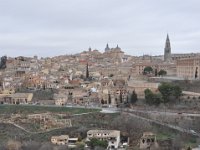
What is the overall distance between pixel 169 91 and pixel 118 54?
49055 millimetres

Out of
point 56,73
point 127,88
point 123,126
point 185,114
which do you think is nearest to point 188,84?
point 127,88

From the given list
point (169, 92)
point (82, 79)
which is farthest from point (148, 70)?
point (169, 92)

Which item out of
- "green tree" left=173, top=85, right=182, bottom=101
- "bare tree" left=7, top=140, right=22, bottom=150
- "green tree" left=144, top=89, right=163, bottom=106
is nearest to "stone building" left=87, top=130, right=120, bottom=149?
"bare tree" left=7, top=140, right=22, bottom=150

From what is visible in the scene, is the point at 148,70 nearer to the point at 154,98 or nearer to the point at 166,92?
the point at 166,92

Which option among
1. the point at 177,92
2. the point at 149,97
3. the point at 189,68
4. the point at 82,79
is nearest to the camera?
the point at 149,97

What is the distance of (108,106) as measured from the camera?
43.7 meters

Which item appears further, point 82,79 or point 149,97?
point 82,79

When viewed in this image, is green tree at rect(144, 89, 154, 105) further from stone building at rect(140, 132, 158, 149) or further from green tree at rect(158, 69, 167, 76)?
green tree at rect(158, 69, 167, 76)

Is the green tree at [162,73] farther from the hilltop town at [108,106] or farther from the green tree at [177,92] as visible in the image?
the green tree at [177,92]

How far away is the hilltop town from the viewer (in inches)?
1257

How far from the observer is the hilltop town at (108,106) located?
31.9m

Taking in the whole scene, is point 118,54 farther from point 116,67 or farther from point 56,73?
point 56,73

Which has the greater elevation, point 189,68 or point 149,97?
point 189,68

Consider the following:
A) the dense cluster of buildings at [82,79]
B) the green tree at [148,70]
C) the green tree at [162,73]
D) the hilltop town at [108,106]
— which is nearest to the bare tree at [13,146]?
the hilltop town at [108,106]
